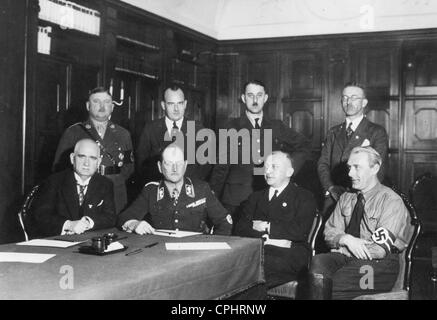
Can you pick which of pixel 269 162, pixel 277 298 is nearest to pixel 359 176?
pixel 269 162

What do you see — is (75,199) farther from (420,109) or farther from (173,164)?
(420,109)

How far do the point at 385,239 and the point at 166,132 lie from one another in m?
→ 2.04

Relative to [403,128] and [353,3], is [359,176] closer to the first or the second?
[403,128]

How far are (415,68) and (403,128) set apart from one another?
758 mm

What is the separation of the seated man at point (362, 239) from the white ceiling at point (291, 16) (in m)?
3.61

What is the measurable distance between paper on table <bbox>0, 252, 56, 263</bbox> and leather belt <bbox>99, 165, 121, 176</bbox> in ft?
6.56

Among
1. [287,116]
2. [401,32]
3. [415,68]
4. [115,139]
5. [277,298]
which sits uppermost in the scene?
[401,32]

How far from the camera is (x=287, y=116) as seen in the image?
721 centimetres

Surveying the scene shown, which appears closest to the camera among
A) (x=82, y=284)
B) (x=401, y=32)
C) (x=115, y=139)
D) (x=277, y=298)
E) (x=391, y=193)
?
(x=82, y=284)

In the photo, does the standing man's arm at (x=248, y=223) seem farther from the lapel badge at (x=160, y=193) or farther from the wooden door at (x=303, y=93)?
the wooden door at (x=303, y=93)

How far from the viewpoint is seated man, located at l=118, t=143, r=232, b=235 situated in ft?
11.0

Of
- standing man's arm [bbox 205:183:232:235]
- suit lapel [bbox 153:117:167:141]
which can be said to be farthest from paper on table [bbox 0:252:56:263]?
suit lapel [bbox 153:117:167:141]

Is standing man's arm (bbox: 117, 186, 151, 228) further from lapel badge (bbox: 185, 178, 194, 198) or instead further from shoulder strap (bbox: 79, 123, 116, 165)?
shoulder strap (bbox: 79, 123, 116, 165)

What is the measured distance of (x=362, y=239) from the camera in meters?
3.17
